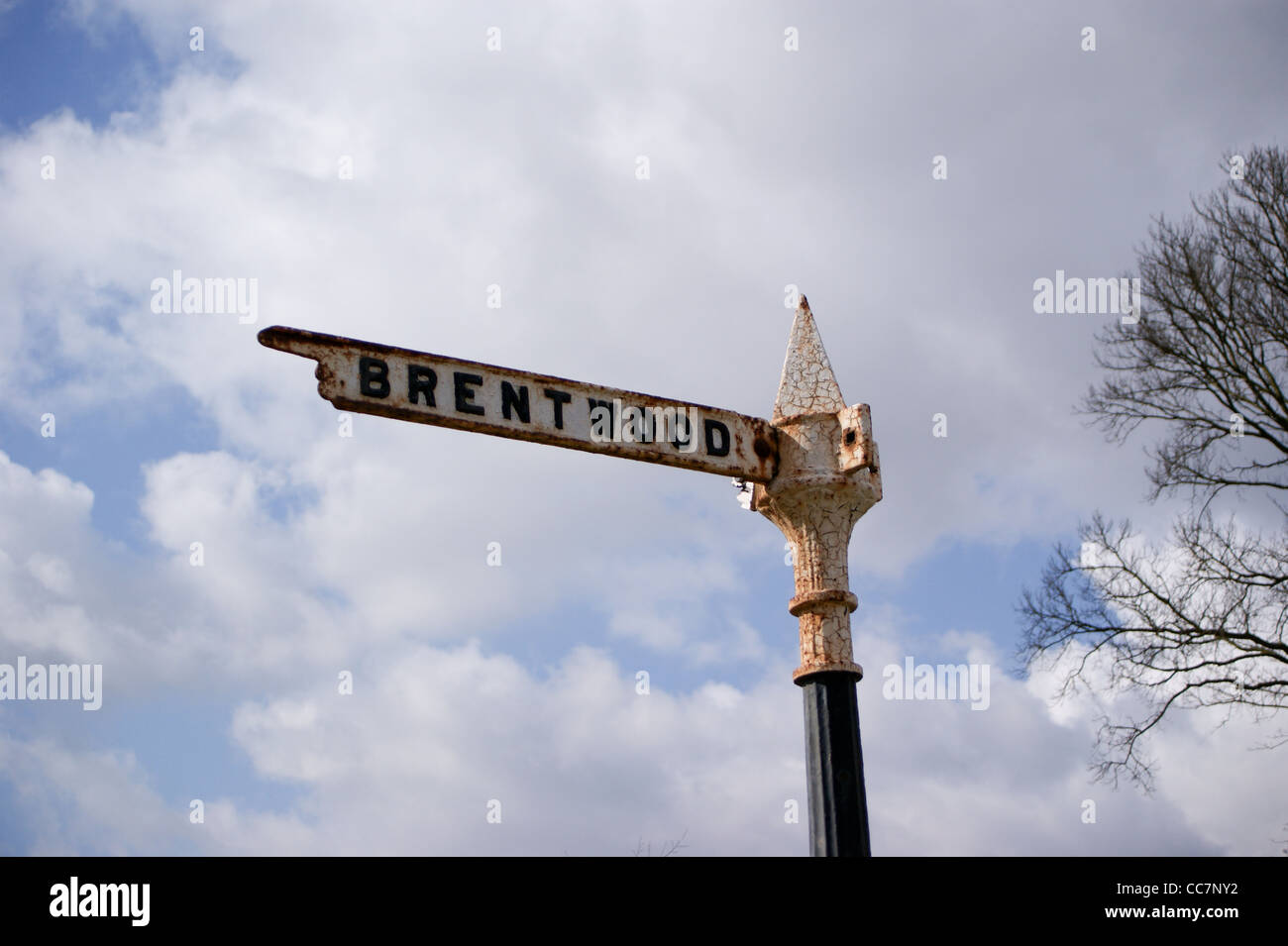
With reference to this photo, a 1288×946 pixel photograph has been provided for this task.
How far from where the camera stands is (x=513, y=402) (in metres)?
6.41

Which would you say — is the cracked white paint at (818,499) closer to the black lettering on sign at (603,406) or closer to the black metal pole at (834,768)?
the black metal pole at (834,768)

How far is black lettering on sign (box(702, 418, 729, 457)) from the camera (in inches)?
271

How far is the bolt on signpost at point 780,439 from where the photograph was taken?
611cm

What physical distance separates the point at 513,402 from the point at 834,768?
2372 mm

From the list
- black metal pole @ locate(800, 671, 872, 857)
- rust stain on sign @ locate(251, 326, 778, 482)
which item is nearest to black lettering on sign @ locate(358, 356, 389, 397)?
A: rust stain on sign @ locate(251, 326, 778, 482)

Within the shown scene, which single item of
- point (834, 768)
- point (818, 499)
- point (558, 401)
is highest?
point (558, 401)

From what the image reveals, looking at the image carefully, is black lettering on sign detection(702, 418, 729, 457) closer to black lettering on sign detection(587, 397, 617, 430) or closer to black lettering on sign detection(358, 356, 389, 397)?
black lettering on sign detection(587, 397, 617, 430)

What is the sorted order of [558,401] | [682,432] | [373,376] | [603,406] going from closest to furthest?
[373,376] → [558,401] → [603,406] → [682,432]

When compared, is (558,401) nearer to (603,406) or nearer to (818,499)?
(603,406)

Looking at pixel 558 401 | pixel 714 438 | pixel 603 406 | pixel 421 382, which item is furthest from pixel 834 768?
pixel 421 382

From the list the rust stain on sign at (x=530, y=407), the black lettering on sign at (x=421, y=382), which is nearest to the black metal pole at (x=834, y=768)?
the rust stain on sign at (x=530, y=407)

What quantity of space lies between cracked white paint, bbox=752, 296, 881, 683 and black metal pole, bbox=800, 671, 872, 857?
0.10 m
